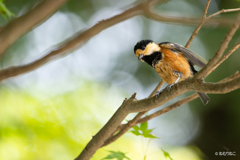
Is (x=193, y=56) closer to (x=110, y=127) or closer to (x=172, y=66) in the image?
(x=172, y=66)

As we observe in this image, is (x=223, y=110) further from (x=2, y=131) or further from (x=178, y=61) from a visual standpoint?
(x=2, y=131)

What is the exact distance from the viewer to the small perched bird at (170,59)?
7.42 feet

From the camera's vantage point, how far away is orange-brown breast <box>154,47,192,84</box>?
2.29 meters

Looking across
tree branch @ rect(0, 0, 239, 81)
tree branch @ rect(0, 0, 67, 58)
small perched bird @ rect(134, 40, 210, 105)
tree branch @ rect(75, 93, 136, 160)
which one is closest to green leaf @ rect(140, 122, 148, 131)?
tree branch @ rect(75, 93, 136, 160)

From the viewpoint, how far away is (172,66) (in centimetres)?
229

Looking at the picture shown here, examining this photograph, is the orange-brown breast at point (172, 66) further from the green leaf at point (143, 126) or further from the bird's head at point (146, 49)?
the green leaf at point (143, 126)

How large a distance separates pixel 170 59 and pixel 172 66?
67mm

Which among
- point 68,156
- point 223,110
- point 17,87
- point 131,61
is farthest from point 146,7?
point 131,61

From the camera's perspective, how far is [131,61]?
5.39 meters

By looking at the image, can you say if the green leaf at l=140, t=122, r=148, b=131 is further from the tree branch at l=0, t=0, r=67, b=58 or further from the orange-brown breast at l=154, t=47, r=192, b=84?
the tree branch at l=0, t=0, r=67, b=58

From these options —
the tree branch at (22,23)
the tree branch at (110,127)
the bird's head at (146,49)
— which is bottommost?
the tree branch at (110,127)

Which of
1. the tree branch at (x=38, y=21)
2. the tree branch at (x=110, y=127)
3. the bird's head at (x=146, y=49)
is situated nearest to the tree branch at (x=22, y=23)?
the tree branch at (x=38, y=21)

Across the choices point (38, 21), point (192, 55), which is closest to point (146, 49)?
point (192, 55)

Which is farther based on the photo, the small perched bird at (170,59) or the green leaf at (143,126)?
the small perched bird at (170,59)
